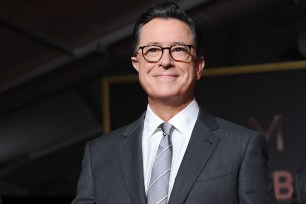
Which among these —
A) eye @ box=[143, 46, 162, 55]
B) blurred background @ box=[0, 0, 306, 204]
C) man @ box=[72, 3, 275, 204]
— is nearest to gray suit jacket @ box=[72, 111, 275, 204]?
man @ box=[72, 3, 275, 204]

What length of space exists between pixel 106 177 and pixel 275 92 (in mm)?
2664

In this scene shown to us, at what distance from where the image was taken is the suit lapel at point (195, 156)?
1.74 m

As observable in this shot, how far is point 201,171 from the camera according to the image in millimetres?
1778

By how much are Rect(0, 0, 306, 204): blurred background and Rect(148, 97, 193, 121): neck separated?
2.08 meters

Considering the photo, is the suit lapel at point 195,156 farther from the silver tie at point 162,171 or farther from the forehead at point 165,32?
the forehead at point 165,32

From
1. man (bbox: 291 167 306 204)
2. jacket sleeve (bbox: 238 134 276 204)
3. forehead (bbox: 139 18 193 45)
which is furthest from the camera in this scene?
man (bbox: 291 167 306 204)

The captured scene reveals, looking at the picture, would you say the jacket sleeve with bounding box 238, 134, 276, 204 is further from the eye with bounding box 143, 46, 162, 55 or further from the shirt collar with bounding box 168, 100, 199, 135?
the eye with bounding box 143, 46, 162, 55

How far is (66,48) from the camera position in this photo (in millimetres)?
4527

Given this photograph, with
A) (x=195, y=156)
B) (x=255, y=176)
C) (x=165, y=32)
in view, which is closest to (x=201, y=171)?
(x=195, y=156)

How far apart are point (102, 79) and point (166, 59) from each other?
2925 mm

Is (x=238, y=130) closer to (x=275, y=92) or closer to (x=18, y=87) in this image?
(x=275, y=92)

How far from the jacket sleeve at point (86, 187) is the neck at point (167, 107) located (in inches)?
10.7

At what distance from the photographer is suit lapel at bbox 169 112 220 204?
1744 millimetres

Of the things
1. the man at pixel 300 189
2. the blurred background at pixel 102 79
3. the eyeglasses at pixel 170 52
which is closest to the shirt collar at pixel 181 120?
the eyeglasses at pixel 170 52
